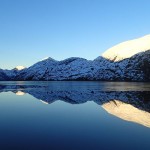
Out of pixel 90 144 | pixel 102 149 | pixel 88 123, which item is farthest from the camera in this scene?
pixel 88 123

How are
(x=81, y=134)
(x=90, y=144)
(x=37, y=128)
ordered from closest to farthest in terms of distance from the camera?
(x=90, y=144) < (x=81, y=134) < (x=37, y=128)

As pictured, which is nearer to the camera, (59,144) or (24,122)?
(59,144)

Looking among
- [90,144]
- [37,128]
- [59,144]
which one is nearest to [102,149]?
[90,144]

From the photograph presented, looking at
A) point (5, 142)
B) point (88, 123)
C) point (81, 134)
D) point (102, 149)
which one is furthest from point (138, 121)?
point (5, 142)

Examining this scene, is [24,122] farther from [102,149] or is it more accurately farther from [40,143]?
[102,149]

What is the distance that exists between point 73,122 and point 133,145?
13674 millimetres

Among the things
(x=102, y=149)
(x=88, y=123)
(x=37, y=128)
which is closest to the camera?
(x=102, y=149)

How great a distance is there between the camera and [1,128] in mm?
31125

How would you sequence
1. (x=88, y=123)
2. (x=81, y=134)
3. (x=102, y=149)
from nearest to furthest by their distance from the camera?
(x=102, y=149) < (x=81, y=134) < (x=88, y=123)

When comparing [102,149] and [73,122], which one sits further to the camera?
[73,122]

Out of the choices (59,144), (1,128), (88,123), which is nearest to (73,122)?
(88,123)

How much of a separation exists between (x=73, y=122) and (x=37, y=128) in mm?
6212

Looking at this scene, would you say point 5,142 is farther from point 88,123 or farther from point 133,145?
point 88,123

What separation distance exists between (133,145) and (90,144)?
352cm
